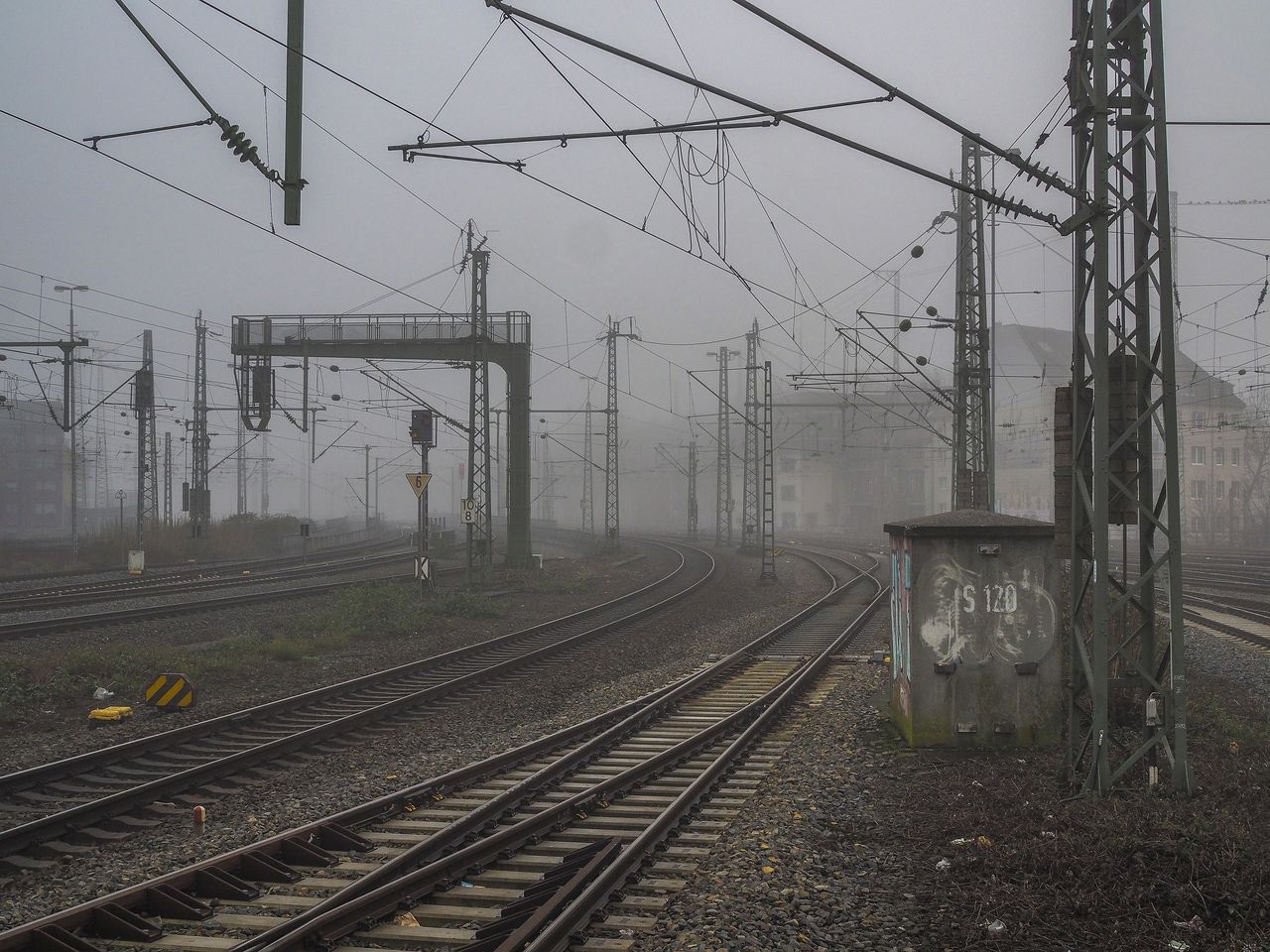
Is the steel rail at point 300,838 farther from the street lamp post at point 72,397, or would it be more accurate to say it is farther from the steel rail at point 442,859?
the street lamp post at point 72,397

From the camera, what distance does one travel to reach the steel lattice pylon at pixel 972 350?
19.8m

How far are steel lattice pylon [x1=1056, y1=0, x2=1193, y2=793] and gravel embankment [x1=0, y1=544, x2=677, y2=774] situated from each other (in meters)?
9.34

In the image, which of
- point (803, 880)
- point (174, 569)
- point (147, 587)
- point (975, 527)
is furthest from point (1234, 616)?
point (174, 569)

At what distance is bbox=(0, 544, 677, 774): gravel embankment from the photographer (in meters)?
10.9

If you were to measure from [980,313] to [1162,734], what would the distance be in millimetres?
13475

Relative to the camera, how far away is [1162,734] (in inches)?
303

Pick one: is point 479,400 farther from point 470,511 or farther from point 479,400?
point 470,511

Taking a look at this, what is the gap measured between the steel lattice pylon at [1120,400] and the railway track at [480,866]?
312 centimetres

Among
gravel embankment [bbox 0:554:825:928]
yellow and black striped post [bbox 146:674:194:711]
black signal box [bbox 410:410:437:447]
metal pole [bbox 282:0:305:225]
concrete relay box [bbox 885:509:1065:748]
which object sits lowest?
gravel embankment [bbox 0:554:825:928]

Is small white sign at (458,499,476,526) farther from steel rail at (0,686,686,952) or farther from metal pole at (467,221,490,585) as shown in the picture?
steel rail at (0,686,686,952)

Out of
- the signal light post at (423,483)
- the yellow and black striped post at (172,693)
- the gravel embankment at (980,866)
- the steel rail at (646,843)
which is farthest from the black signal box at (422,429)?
the gravel embankment at (980,866)

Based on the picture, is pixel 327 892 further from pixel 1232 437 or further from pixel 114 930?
pixel 1232 437

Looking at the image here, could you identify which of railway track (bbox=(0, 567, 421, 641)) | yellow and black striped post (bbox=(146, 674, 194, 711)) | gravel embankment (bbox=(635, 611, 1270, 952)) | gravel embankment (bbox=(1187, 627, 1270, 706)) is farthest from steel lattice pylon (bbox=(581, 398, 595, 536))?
gravel embankment (bbox=(635, 611, 1270, 952))

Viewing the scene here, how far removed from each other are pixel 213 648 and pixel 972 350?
49.4 feet
